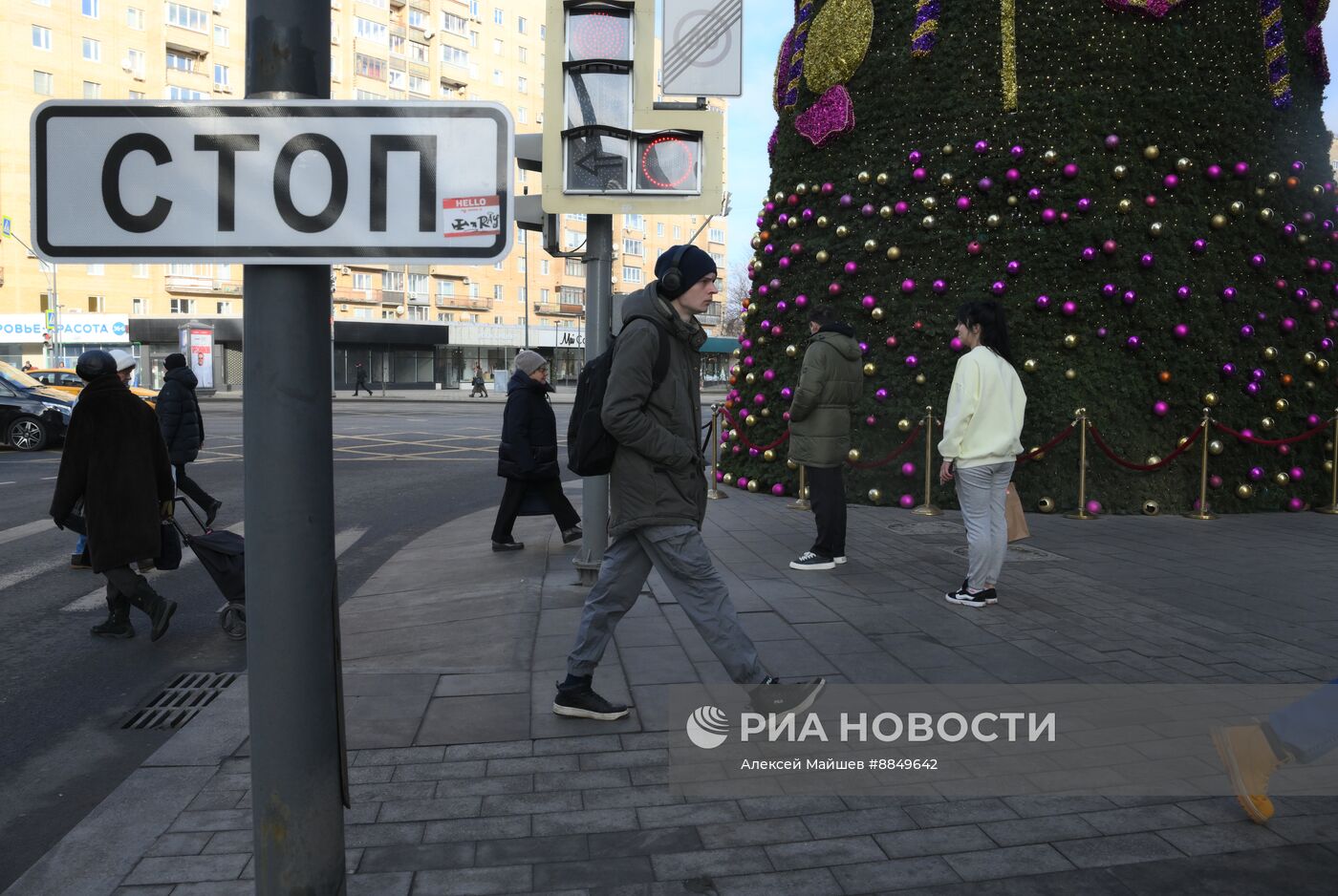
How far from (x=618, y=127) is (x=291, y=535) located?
13.9 feet

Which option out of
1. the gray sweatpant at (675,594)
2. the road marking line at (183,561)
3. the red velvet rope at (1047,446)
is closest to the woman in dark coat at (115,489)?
the road marking line at (183,561)

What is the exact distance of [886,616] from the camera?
5.74 meters

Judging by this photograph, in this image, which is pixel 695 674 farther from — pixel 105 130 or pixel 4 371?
pixel 4 371

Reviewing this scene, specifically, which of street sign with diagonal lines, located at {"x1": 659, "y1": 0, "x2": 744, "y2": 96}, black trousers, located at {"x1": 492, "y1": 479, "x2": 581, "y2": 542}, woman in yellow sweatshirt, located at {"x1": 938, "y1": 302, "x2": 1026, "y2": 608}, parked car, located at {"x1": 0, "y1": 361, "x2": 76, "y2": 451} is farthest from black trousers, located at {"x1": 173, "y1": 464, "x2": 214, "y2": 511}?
parked car, located at {"x1": 0, "y1": 361, "x2": 76, "y2": 451}

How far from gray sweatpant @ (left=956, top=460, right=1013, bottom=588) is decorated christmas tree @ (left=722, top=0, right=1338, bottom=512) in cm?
366

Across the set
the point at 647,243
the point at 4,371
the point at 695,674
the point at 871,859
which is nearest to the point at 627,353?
the point at 695,674

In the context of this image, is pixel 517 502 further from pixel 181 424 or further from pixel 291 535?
pixel 291 535

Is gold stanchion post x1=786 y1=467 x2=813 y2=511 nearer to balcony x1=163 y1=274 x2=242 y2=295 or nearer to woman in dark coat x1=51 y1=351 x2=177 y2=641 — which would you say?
woman in dark coat x1=51 y1=351 x2=177 y2=641

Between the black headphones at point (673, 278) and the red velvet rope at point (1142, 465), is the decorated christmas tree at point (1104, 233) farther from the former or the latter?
the black headphones at point (673, 278)

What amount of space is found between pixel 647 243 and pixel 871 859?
267 feet

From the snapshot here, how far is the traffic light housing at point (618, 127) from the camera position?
5832mm

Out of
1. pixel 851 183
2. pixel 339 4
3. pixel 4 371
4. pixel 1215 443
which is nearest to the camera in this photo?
pixel 1215 443

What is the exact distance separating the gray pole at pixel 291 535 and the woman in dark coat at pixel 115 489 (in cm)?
410

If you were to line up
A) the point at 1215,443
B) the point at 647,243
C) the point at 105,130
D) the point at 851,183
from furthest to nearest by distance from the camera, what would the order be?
the point at 647,243
the point at 851,183
the point at 1215,443
the point at 105,130
